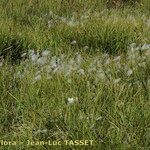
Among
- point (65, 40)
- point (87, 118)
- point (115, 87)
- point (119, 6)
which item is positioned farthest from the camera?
point (119, 6)

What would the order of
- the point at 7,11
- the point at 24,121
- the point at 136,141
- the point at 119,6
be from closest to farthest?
the point at 136,141, the point at 24,121, the point at 7,11, the point at 119,6

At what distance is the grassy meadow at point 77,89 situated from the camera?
3.91 meters

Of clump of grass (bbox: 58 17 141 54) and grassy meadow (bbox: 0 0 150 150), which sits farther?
clump of grass (bbox: 58 17 141 54)

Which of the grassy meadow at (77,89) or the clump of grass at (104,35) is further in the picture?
the clump of grass at (104,35)

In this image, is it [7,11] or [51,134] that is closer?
[51,134]

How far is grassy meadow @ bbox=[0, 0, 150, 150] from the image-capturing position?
3.91 m

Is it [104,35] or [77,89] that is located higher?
[77,89]

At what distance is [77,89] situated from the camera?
4633 mm

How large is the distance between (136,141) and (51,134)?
754 mm

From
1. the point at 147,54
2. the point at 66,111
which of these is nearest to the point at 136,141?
the point at 66,111

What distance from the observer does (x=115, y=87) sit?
457 cm

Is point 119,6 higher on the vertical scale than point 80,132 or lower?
lower

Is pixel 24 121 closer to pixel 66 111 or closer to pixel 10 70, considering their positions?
pixel 66 111

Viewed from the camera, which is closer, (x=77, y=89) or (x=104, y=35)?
(x=77, y=89)
